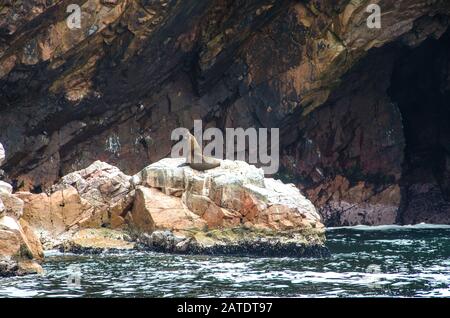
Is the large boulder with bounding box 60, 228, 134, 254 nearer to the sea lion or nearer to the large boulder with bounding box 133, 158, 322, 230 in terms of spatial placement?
the large boulder with bounding box 133, 158, 322, 230

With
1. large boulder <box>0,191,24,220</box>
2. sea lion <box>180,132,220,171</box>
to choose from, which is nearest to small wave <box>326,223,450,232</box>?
sea lion <box>180,132,220,171</box>

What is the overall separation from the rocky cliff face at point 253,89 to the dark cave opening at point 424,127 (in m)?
0.11

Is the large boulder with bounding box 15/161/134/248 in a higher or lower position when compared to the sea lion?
lower

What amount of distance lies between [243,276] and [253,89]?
94.1ft

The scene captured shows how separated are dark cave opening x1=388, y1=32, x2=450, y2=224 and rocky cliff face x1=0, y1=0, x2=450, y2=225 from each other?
0.35 ft

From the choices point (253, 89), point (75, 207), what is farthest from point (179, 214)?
point (253, 89)

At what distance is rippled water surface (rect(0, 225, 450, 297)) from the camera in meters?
34.7

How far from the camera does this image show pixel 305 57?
6400cm

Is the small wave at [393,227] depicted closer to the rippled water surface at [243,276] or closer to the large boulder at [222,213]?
the rippled water surface at [243,276]

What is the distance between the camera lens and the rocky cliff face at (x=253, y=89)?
5581 centimetres

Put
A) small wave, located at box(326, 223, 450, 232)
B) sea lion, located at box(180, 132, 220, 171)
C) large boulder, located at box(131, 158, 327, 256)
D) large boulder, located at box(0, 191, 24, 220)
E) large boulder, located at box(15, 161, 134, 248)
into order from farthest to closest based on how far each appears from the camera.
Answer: small wave, located at box(326, 223, 450, 232), sea lion, located at box(180, 132, 220, 171), large boulder, located at box(15, 161, 134, 248), large boulder, located at box(131, 158, 327, 256), large boulder, located at box(0, 191, 24, 220)

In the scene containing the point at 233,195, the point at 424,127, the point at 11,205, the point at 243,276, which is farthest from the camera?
the point at 424,127

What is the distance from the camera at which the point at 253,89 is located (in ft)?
216

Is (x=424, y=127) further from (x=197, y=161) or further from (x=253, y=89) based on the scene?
(x=197, y=161)
